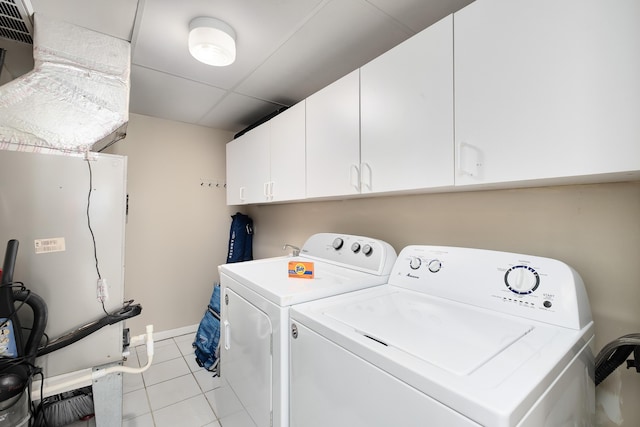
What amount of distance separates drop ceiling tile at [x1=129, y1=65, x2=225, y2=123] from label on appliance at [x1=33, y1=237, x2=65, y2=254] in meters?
1.30

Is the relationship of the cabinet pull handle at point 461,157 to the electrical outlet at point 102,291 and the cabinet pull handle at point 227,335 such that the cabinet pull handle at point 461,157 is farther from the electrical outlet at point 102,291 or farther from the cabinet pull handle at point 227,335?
the electrical outlet at point 102,291

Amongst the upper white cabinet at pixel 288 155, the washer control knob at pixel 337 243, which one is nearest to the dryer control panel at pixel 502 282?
the washer control knob at pixel 337 243

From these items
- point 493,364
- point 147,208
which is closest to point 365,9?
point 493,364

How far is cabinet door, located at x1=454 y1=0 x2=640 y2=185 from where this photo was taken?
2.35 feet

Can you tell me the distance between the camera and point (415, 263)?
1.29 meters

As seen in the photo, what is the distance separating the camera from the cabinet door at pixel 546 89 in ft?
2.35

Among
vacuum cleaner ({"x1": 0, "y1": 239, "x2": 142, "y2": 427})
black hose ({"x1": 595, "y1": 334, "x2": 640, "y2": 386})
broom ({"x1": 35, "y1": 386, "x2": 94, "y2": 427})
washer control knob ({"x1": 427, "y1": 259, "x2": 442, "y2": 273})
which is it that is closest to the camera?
black hose ({"x1": 595, "y1": 334, "x2": 640, "y2": 386})

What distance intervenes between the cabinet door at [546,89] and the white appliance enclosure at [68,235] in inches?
67.1

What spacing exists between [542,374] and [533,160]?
24.6 inches

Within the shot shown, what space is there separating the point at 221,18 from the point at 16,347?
1.75 meters

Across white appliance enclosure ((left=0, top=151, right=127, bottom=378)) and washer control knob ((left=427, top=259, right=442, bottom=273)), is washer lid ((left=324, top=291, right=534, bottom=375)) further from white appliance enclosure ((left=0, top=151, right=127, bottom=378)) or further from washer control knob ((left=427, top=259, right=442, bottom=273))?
white appliance enclosure ((left=0, top=151, right=127, bottom=378))

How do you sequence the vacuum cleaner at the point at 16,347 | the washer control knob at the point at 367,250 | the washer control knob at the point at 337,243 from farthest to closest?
the washer control knob at the point at 337,243 < the washer control knob at the point at 367,250 < the vacuum cleaner at the point at 16,347

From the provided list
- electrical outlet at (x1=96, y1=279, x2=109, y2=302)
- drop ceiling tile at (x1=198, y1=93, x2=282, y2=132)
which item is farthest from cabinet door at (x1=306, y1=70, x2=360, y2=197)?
electrical outlet at (x1=96, y1=279, x2=109, y2=302)

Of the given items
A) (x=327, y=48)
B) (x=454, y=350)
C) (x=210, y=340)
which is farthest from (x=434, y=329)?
(x=210, y=340)
